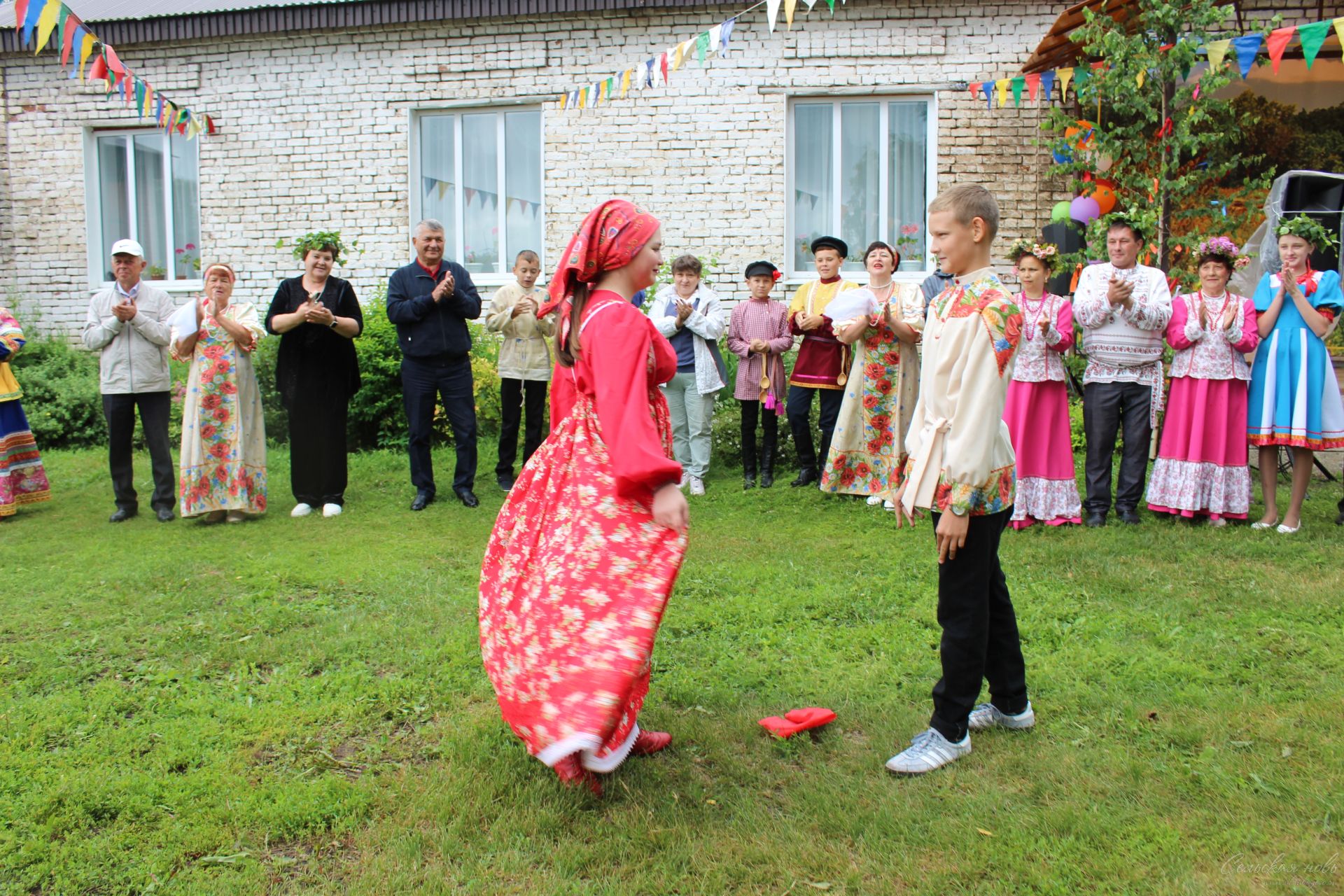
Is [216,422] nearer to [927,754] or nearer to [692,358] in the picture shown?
[692,358]

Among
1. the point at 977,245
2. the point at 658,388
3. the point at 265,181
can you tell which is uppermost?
the point at 265,181

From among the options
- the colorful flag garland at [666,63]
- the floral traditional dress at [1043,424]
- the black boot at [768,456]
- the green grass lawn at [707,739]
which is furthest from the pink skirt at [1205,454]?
the colorful flag garland at [666,63]

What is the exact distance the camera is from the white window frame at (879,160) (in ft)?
38.1

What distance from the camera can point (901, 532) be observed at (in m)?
7.01

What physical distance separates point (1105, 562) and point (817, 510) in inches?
91.3

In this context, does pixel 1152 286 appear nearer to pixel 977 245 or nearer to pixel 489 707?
pixel 977 245

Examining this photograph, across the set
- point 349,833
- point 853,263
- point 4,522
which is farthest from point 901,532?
point 4,522

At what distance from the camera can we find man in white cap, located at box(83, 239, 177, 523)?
25.6 ft

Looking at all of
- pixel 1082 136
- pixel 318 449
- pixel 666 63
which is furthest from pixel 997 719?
pixel 1082 136

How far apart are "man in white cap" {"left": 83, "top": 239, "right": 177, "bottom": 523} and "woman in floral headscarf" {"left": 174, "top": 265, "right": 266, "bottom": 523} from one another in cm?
36

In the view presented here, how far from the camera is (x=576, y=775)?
3.35 meters

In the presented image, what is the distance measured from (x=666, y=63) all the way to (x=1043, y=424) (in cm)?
513

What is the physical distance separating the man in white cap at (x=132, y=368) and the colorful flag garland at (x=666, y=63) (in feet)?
16.2

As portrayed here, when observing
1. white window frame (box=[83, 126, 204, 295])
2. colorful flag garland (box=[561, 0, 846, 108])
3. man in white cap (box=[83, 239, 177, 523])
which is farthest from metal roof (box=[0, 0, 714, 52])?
man in white cap (box=[83, 239, 177, 523])
